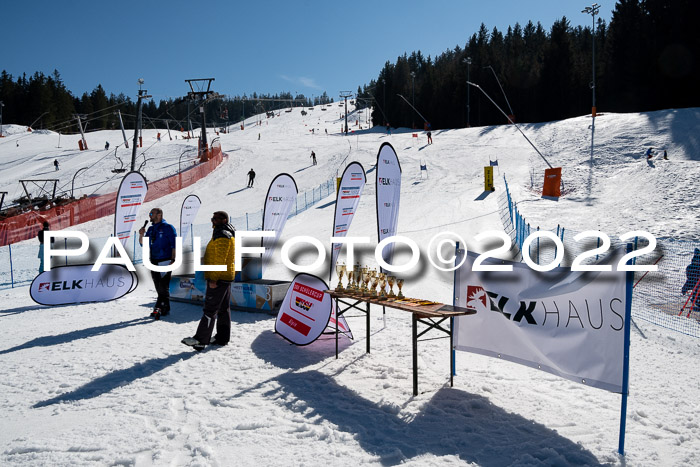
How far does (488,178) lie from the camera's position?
27.4 metres

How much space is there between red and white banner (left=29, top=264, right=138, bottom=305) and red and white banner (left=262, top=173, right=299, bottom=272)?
2982mm

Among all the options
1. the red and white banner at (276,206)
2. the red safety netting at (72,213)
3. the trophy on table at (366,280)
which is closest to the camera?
the trophy on table at (366,280)

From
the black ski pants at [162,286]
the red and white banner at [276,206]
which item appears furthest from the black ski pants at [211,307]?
the red and white banner at [276,206]

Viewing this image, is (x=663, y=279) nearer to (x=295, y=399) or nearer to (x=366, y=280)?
(x=366, y=280)

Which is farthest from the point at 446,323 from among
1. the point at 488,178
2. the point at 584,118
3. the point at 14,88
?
the point at 14,88

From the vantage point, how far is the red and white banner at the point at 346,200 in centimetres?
847

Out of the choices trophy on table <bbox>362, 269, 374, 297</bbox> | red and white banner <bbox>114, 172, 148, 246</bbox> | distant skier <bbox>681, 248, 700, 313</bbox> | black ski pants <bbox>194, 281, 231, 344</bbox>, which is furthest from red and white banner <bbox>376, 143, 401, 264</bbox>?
distant skier <bbox>681, 248, 700, 313</bbox>

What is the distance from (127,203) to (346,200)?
580 cm

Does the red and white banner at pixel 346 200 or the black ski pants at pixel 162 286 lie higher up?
the red and white banner at pixel 346 200

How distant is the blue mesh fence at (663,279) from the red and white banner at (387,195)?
3181 mm

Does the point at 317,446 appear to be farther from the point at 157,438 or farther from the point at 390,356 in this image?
the point at 390,356

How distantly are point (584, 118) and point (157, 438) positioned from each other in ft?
156

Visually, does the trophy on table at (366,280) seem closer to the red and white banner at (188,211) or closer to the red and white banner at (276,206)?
the red and white banner at (276,206)

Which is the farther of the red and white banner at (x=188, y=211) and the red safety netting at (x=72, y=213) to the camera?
the red safety netting at (x=72, y=213)
